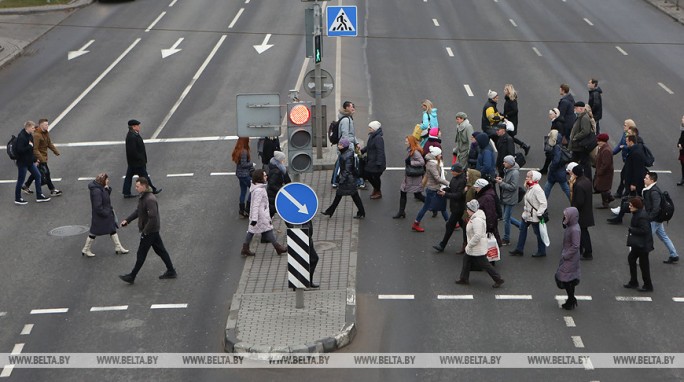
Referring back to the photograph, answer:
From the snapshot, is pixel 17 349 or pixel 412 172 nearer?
pixel 17 349

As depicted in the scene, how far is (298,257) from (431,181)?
13.9ft

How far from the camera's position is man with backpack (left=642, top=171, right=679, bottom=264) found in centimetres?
1719

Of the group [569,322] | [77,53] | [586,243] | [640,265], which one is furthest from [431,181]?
[77,53]

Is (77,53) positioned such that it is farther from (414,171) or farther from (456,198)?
(456,198)

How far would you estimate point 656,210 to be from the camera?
17156mm

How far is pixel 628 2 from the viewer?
41.9m

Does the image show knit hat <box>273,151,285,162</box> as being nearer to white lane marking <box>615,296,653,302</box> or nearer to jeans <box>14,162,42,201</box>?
jeans <box>14,162,42,201</box>

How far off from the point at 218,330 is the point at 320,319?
1524mm

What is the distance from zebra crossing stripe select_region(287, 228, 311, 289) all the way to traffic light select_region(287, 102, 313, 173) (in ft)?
3.25

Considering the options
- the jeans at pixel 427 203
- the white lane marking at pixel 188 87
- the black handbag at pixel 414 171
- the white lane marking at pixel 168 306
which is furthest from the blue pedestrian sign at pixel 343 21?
the white lane marking at pixel 168 306

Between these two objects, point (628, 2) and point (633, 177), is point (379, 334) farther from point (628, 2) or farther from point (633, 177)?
point (628, 2)

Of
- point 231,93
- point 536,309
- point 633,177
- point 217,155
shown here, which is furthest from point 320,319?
point 231,93

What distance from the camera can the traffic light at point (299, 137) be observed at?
15.7 meters

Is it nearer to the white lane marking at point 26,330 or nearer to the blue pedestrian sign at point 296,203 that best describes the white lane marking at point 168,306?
the white lane marking at point 26,330
